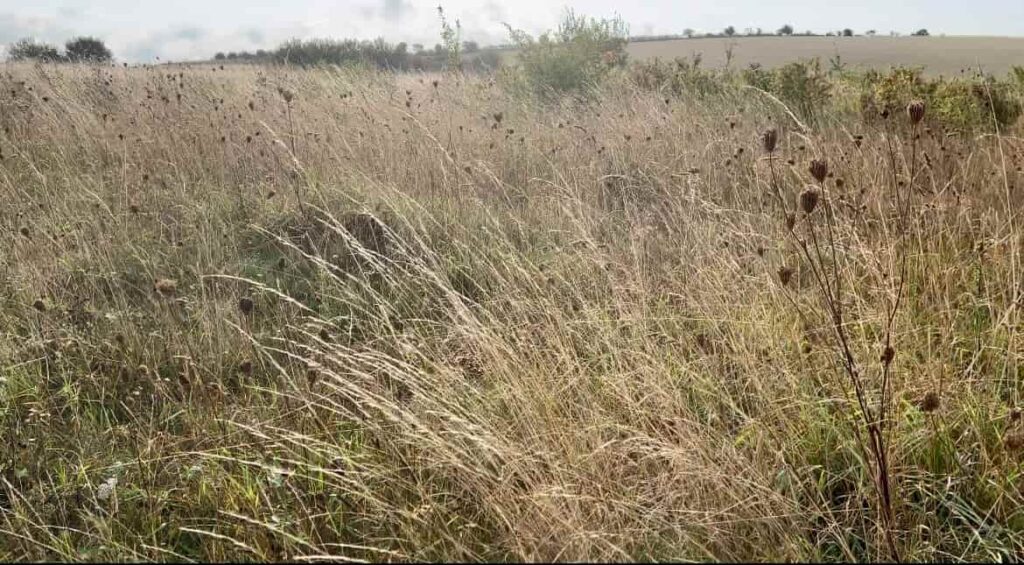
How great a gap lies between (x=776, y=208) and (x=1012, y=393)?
2.13 m

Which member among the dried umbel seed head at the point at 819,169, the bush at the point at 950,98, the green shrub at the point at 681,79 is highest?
the green shrub at the point at 681,79

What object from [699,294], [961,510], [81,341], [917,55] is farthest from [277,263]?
[917,55]

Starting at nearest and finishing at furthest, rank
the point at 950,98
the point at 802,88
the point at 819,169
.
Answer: the point at 819,169
the point at 950,98
the point at 802,88

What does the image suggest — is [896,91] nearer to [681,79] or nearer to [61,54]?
[681,79]

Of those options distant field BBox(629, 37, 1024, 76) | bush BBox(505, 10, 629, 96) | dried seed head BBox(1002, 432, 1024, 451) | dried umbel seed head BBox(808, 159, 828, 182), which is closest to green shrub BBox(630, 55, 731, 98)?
bush BBox(505, 10, 629, 96)

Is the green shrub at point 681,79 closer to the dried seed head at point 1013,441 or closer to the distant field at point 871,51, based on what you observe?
the dried seed head at point 1013,441

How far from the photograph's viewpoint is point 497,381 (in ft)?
7.76

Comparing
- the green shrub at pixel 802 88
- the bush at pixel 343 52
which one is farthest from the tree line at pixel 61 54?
the green shrub at pixel 802 88

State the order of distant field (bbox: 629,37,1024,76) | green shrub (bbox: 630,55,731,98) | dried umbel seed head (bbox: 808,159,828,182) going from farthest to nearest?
1. distant field (bbox: 629,37,1024,76)
2. green shrub (bbox: 630,55,731,98)
3. dried umbel seed head (bbox: 808,159,828,182)

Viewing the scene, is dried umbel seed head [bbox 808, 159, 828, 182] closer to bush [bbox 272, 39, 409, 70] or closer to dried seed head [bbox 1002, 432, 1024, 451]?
dried seed head [bbox 1002, 432, 1024, 451]

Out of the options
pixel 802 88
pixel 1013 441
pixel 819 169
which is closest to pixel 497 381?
pixel 819 169

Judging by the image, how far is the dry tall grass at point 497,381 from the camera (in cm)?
179

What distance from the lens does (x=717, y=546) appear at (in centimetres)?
170

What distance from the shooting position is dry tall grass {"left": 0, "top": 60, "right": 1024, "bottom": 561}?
1787mm
